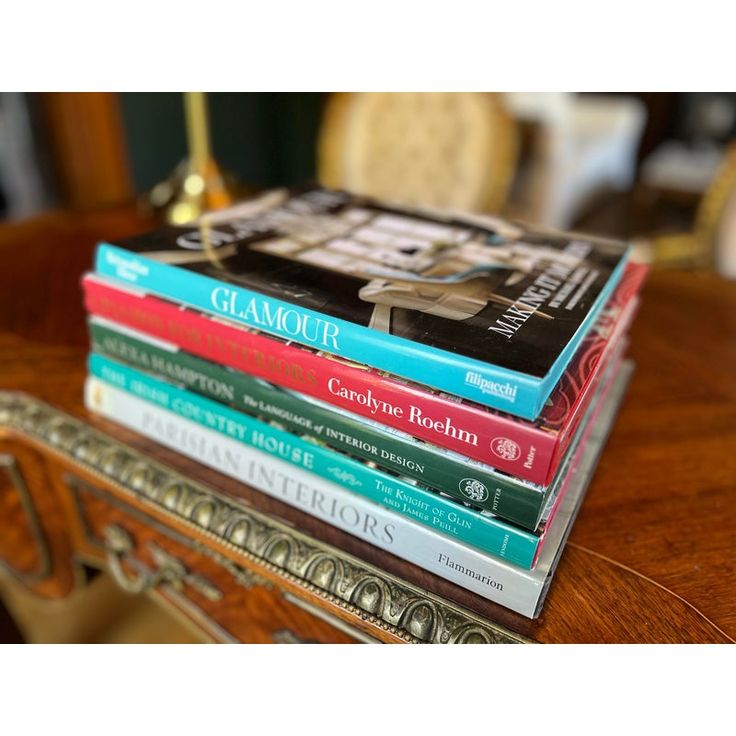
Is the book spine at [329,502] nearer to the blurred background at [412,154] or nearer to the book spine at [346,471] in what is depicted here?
the book spine at [346,471]

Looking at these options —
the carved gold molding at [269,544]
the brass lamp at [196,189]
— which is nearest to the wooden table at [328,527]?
the carved gold molding at [269,544]

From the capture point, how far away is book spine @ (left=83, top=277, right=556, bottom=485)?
0.34m

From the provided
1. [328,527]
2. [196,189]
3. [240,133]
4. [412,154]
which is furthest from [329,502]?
[240,133]

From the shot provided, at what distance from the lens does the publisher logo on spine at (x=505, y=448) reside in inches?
13.6

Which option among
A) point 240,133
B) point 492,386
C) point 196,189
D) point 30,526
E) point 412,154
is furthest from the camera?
point 240,133

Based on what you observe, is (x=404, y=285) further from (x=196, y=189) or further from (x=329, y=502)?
(x=196, y=189)

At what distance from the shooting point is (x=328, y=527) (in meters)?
0.43

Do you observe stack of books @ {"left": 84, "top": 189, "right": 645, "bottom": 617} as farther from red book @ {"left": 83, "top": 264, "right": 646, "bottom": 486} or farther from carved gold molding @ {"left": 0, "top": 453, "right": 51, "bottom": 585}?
carved gold molding @ {"left": 0, "top": 453, "right": 51, "bottom": 585}

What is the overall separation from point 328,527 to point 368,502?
0.15ft

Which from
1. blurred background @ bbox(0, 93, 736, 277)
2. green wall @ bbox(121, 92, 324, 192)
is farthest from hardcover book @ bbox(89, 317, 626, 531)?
green wall @ bbox(121, 92, 324, 192)
